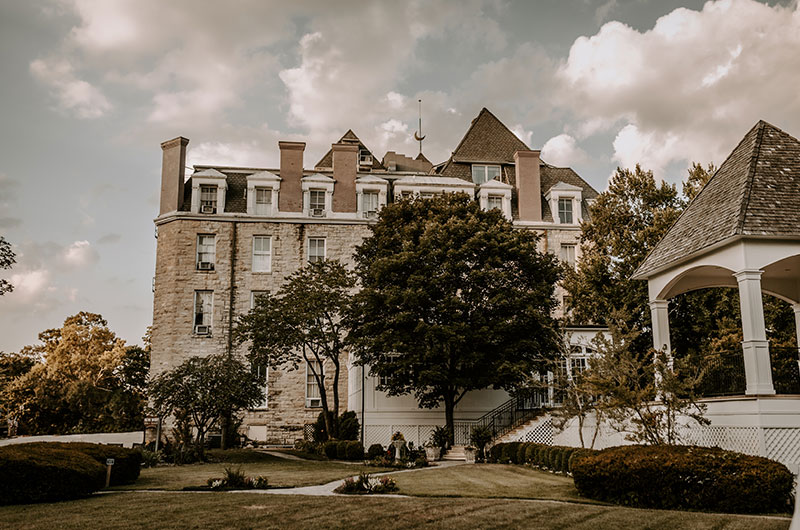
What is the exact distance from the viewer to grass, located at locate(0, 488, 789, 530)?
1018 centimetres

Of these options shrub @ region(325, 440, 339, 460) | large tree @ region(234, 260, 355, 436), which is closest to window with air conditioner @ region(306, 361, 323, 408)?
large tree @ region(234, 260, 355, 436)

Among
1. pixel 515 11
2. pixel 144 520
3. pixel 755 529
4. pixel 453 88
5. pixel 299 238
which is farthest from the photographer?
pixel 299 238

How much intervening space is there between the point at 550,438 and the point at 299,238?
16.9 m

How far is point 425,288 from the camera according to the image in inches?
966

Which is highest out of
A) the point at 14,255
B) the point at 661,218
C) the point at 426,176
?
the point at 426,176

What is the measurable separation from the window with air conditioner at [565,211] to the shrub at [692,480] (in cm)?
2519

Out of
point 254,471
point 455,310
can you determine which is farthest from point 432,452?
point 254,471

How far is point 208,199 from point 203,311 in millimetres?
5799

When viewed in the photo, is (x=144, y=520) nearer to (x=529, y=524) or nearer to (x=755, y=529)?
(x=529, y=524)

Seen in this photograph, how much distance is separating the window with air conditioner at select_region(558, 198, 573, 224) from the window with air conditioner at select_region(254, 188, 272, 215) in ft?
50.2

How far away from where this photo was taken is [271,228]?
116 feet

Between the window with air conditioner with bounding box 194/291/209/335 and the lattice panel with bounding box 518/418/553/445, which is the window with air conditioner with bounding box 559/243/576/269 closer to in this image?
the lattice panel with bounding box 518/418/553/445

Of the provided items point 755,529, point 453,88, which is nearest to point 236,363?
point 453,88

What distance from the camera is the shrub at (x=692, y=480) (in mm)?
11523
